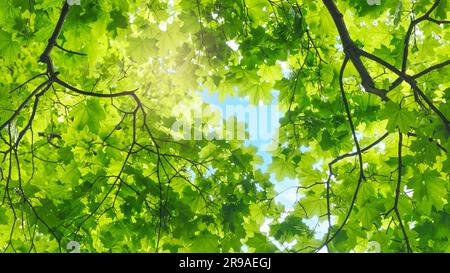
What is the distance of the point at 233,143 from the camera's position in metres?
4.77

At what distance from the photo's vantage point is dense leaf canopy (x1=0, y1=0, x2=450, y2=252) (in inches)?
147

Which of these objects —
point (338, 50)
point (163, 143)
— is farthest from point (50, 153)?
point (338, 50)

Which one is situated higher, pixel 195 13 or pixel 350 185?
pixel 195 13

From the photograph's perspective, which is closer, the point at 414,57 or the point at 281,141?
the point at 281,141

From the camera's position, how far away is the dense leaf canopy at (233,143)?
3.74 meters

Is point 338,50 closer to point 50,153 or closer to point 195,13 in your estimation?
point 195,13

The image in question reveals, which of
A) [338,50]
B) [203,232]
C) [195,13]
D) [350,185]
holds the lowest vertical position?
[203,232]

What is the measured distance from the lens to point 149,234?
13.4 feet
